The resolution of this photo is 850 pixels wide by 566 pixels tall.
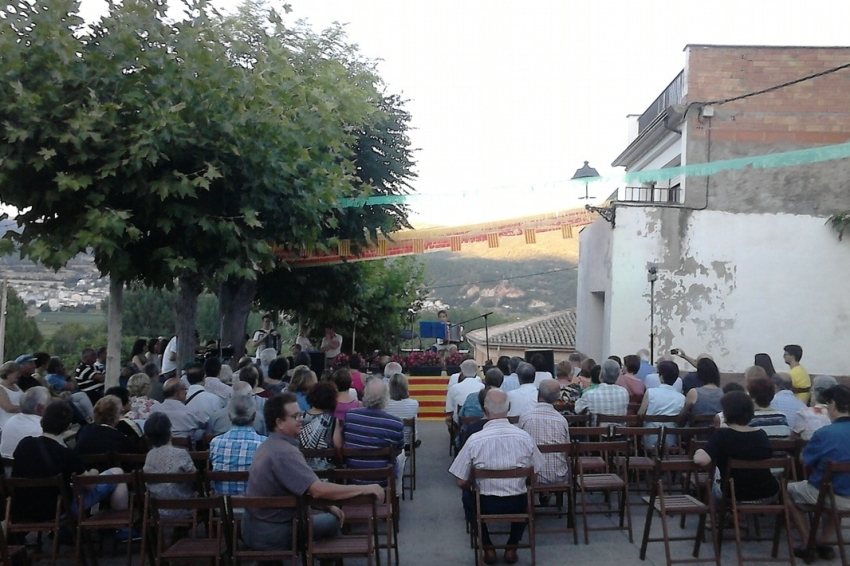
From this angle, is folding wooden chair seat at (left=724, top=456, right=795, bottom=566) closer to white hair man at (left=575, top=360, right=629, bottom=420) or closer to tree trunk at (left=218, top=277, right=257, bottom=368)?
white hair man at (left=575, top=360, right=629, bottom=420)

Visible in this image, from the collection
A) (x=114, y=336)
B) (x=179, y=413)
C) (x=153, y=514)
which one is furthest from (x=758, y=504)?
(x=114, y=336)

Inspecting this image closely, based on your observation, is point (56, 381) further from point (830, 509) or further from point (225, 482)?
point (830, 509)

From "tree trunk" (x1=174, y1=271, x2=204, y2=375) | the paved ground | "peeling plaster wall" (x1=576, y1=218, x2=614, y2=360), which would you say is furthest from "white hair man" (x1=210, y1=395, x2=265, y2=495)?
"peeling plaster wall" (x1=576, y1=218, x2=614, y2=360)

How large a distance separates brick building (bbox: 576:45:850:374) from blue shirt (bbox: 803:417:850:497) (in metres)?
10.9

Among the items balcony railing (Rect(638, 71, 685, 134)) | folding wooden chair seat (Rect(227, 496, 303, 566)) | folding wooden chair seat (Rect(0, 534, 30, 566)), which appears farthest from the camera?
balcony railing (Rect(638, 71, 685, 134))

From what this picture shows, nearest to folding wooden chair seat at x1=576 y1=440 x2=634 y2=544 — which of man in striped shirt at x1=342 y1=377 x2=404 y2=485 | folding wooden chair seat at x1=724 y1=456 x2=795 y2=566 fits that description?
folding wooden chair seat at x1=724 y1=456 x2=795 y2=566

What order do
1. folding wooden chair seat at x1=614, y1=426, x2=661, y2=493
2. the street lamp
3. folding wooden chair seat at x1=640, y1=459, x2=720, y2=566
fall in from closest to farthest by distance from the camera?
folding wooden chair seat at x1=640, y1=459, x2=720, y2=566 < folding wooden chair seat at x1=614, y1=426, x2=661, y2=493 < the street lamp

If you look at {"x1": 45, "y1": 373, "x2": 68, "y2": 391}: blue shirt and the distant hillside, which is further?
the distant hillside

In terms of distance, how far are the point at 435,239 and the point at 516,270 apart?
6342cm

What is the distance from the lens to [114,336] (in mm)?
9531

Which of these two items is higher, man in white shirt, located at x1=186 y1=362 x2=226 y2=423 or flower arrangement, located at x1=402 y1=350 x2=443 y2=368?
man in white shirt, located at x1=186 y1=362 x2=226 y2=423

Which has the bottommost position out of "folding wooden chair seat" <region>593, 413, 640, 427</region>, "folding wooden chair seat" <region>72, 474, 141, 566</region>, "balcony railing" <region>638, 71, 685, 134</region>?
"folding wooden chair seat" <region>72, 474, 141, 566</region>

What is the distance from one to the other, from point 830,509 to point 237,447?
12.9 feet

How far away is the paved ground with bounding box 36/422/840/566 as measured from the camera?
6.00m
